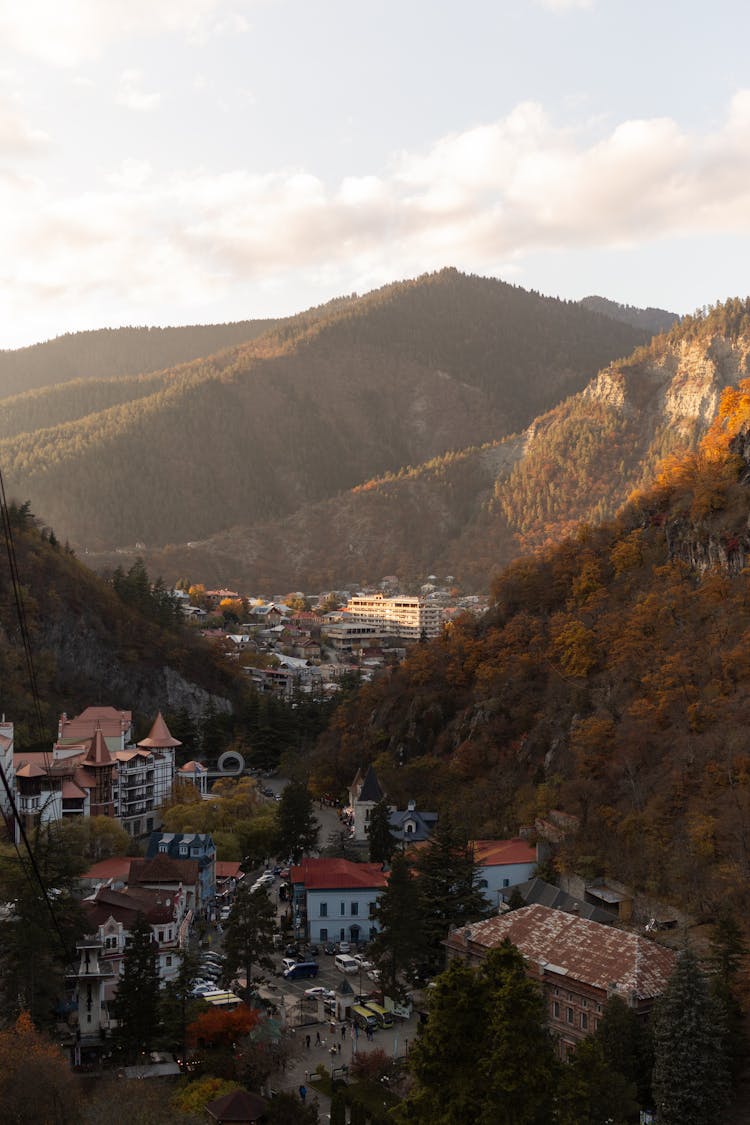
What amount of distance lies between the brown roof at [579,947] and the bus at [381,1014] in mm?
2939

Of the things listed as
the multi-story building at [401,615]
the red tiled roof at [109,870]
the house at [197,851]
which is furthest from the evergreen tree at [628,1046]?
the multi-story building at [401,615]

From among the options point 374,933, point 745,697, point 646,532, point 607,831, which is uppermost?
point 646,532

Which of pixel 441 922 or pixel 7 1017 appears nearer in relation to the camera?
pixel 7 1017

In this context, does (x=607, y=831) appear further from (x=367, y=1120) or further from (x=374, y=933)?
(x=367, y=1120)

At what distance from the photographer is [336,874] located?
43562 mm

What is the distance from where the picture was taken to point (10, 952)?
3238 cm

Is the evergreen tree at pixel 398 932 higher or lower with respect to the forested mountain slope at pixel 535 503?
lower

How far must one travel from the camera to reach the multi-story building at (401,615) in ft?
437

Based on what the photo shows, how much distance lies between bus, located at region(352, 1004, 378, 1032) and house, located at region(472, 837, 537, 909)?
7928 mm

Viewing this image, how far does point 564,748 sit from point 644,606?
300 inches

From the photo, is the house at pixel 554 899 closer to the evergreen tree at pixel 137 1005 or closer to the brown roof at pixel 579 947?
the brown roof at pixel 579 947

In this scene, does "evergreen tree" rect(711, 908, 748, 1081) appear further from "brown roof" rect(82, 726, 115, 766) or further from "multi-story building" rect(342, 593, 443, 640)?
"multi-story building" rect(342, 593, 443, 640)

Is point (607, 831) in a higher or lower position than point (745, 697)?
lower

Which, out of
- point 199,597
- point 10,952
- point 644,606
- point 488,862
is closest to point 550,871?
point 488,862
